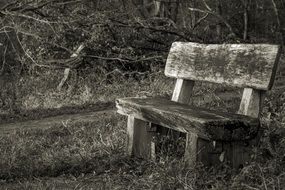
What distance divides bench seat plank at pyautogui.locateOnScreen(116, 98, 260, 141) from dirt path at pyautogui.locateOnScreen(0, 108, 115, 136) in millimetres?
2782

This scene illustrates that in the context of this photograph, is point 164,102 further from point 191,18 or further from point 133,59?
point 191,18

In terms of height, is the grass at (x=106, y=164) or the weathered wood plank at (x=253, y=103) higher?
the weathered wood plank at (x=253, y=103)

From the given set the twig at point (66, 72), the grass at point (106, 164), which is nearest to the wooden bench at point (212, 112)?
the grass at point (106, 164)

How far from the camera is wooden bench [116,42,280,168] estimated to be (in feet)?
13.5

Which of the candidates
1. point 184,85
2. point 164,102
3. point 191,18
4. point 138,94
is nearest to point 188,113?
point 164,102

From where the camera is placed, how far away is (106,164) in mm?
4965

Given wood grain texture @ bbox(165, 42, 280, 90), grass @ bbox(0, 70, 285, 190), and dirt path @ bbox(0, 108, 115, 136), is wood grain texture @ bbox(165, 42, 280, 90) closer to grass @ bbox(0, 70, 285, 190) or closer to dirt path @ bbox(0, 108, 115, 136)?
grass @ bbox(0, 70, 285, 190)

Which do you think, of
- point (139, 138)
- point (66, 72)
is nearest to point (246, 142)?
point (139, 138)

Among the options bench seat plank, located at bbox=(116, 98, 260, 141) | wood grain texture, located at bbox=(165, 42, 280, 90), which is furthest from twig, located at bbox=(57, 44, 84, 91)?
bench seat plank, located at bbox=(116, 98, 260, 141)

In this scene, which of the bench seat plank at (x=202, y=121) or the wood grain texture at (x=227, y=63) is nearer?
the bench seat plank at (x=202, y=121)

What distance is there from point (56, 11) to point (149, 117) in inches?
257

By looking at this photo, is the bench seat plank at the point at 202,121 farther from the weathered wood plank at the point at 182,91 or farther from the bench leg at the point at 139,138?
the weathered wood plank at the point at 182,91

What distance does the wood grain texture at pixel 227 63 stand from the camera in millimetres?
4383

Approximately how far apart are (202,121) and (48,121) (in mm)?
4211
